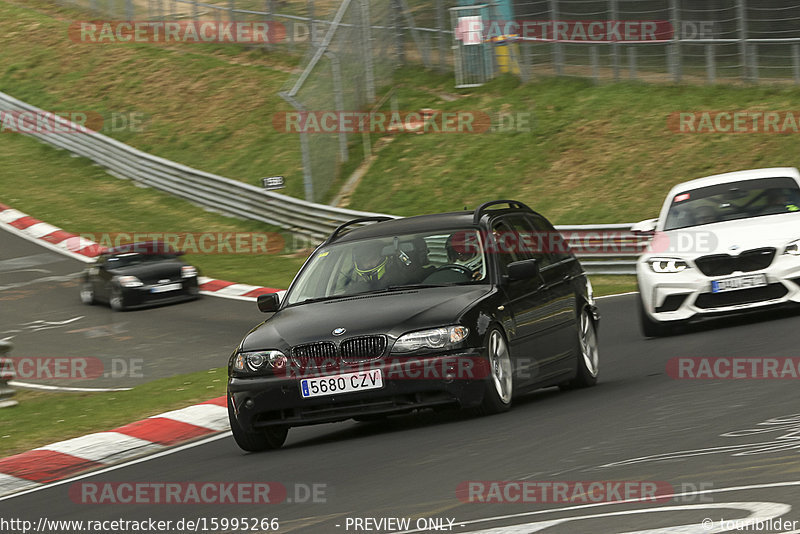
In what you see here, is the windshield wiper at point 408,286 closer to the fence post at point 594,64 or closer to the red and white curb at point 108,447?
the red and white curb at point 108,447

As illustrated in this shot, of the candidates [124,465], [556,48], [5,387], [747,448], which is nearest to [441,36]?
[556,48]

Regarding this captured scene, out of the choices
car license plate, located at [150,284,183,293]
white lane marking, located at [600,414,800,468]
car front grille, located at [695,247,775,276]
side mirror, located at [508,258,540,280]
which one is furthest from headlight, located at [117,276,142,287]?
white lane marking, located at [600,414,800,468]

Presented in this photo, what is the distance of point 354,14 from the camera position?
3219 cm

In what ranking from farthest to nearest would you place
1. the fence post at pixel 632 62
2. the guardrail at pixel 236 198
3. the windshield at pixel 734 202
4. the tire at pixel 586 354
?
1. the fence post at pixel 632 62
2. the guardrail at pixel 236 198
3. the windshield at pixel 734 202
4. the tire at pixel 586 354

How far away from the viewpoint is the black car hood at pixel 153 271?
2227 centimetres

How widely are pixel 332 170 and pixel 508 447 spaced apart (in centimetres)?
2320

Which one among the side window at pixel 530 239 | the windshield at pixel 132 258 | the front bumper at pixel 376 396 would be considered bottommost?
the windshield at pixel 132 258

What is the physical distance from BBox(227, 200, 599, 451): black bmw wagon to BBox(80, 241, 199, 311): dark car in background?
1248 centimetres

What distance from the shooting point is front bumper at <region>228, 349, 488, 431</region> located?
8.50m

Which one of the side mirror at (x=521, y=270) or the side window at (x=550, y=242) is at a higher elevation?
the side mirror at (x=521, y=270)

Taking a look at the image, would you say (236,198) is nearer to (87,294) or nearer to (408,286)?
(87,294)

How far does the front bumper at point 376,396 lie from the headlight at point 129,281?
13.9 m

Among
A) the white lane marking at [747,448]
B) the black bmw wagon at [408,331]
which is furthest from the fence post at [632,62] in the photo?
the white lane marking at [747,448]

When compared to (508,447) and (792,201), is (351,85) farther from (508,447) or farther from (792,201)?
(508,447)
